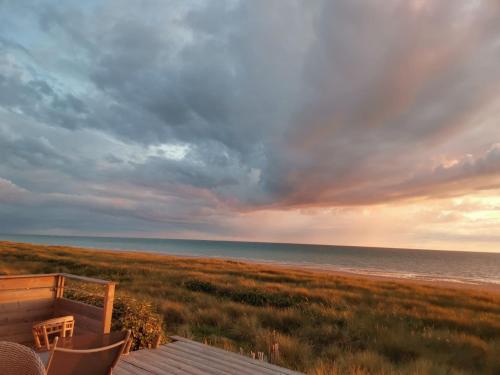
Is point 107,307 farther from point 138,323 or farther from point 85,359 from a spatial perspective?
point 85,359

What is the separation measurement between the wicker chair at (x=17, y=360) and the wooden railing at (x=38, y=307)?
2395mm

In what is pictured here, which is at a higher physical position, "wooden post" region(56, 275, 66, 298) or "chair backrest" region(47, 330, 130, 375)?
"wooden post" region(56, 275, 66, 298)

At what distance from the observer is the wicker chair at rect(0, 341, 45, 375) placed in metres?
2.94

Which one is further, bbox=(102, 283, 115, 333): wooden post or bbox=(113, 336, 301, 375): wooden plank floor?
bbox=(102, 283, 115, 333): wooden post

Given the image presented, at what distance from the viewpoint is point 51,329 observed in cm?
546

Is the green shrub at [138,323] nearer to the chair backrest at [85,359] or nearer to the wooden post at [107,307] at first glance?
the wooden post at [107,307]

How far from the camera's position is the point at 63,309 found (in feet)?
20.4

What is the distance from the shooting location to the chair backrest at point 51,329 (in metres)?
5.14

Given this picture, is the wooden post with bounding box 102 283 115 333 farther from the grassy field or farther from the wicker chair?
the grassy field

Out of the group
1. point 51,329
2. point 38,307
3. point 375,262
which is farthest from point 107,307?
point 375,262

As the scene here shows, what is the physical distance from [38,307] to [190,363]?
120 inches

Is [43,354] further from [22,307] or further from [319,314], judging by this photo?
[319,314]

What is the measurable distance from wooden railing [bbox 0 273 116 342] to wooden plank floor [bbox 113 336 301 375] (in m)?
0.77

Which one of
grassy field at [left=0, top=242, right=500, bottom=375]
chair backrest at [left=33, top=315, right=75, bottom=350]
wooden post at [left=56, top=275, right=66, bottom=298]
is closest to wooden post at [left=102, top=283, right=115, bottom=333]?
chair backrest at [left=33, top=315, right=75, bottom=350]
